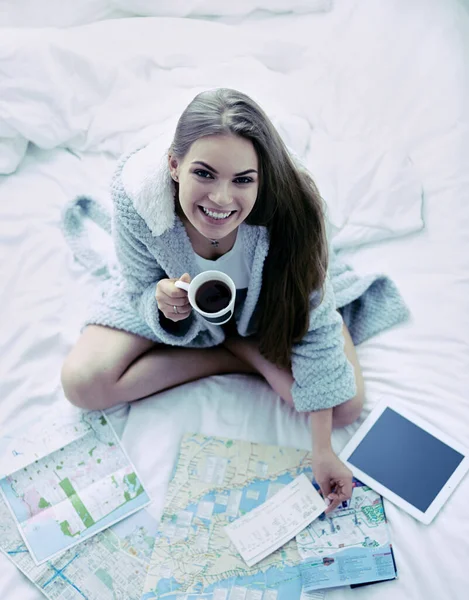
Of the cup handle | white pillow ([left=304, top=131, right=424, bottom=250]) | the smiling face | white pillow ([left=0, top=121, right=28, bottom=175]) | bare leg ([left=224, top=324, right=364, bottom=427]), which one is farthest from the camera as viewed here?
white pillow ([left=0, top=121, right=28, bottom=175])

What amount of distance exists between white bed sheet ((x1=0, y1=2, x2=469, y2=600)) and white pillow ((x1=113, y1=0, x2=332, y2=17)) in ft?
0.12

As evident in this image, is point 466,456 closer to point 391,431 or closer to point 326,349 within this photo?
point 391,431

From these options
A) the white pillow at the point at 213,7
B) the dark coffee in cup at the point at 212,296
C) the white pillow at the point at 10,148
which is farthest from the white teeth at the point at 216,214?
the white pillow at the point at 213,7

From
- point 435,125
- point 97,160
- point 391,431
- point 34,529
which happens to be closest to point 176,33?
point 97,160

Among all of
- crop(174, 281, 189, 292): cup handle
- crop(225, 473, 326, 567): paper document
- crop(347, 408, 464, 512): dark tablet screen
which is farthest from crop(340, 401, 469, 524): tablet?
crop(174, 281, 189, 292): cup handle

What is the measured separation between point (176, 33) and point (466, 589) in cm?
148

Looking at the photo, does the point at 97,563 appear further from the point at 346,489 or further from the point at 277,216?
the point at 277,216

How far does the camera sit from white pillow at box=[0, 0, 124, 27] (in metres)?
1.61

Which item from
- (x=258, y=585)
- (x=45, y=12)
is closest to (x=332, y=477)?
(x=258, y=585)

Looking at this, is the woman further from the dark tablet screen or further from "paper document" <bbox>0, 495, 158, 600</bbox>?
"paper document" <bbox>0, 495, 158, 600</bbox>

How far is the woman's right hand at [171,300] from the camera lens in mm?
1036

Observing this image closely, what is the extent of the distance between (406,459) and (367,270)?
0.43 meters

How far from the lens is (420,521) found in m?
1.13

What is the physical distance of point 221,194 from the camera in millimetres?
892
